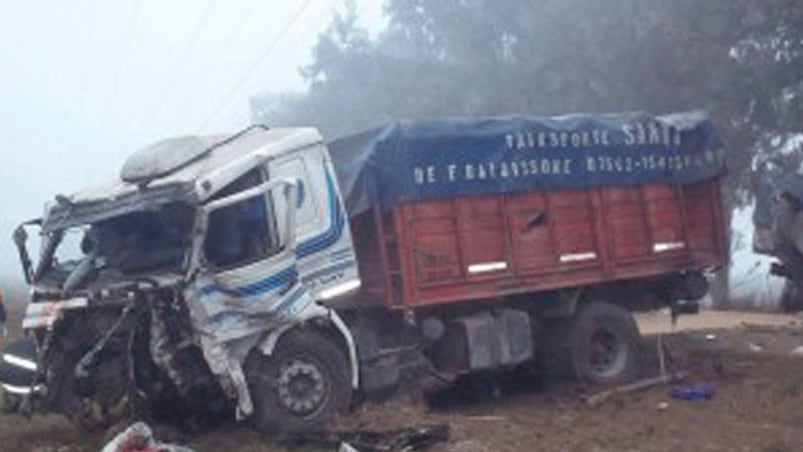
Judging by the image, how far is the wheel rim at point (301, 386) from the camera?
384 inches

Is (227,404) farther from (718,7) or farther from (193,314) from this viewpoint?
(718,7)

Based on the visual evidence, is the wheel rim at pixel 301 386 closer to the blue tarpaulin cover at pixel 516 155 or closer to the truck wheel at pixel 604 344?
the blue tarpaulin cover at pixel 516 155

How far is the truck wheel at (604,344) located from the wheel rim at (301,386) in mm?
3611

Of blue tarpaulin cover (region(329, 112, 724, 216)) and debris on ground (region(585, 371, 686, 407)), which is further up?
blue tarpaulin cover (region(329, 112, 724, 216))

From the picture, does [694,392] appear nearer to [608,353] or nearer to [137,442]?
[608,353]

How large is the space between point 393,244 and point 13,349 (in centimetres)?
367

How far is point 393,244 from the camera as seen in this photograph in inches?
442

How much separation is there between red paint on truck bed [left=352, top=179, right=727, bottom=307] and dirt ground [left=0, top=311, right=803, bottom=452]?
122cm

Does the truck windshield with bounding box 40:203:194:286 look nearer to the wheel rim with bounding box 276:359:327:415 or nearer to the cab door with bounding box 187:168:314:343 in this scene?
the cab door with bounding box 187:168:314:343

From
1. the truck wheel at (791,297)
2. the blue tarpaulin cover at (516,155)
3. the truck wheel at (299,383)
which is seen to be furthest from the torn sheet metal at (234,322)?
the truck wheel at (791,297)

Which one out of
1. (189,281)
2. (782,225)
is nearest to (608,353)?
(782,225)

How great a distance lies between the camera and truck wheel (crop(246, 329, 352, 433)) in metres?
9.65

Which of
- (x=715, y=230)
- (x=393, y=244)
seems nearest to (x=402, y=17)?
(x=715, y=230)

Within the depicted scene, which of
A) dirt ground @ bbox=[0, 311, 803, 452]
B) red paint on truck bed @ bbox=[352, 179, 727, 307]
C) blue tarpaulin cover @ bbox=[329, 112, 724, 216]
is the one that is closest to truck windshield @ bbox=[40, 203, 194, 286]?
dirt ground @ bbox=[0, 311, 803, 452]
